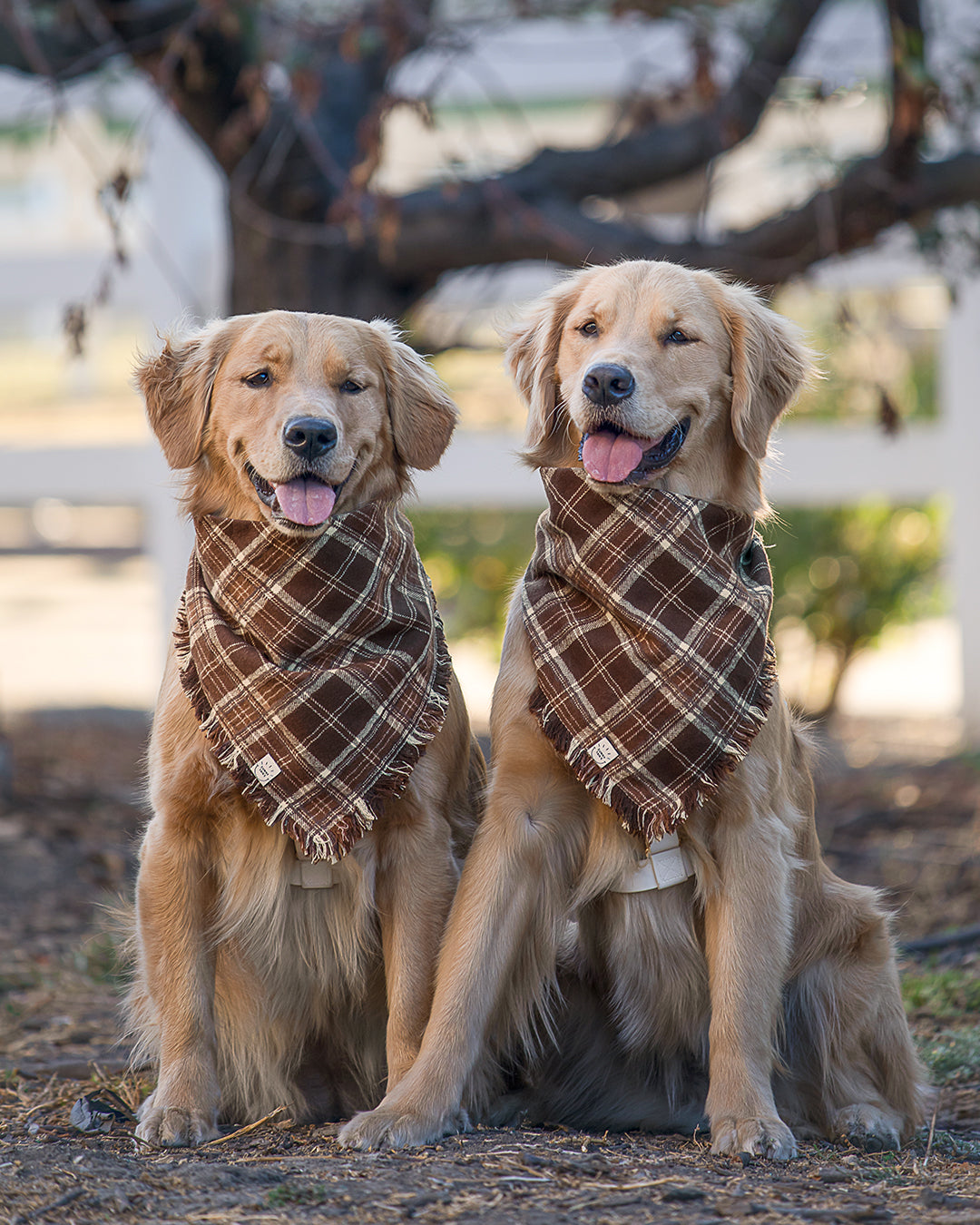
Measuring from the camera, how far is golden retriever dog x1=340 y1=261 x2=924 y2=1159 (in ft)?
9.43

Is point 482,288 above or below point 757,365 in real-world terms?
above

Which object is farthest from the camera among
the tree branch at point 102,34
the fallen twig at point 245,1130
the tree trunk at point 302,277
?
the tree trunk at point 302,277

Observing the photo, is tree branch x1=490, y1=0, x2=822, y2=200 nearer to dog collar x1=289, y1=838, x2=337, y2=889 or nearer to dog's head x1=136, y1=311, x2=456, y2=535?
dog's head x1=136, y1=311, x2=456, y2=535

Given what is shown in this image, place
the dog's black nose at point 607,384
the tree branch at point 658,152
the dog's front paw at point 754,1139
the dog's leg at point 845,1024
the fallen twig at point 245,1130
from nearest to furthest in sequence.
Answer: the dog's front paw at point 754,1139
the fallen twig at point 245,1130
the dog's black nose at point 607,384
the dog's leg at point 845,1024
the tree branch at point 658,152

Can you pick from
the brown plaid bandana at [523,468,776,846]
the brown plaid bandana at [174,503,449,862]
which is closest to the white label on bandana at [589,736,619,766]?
the brown plaid bandana at [523,468,776,846]

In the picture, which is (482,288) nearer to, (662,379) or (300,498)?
(662,379)

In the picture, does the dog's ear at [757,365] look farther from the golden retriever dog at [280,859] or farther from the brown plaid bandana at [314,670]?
the brown plaid bandana at [314,670]

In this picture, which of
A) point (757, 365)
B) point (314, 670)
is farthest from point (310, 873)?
point (757, 365)

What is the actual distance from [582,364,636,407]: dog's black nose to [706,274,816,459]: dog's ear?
335 mm

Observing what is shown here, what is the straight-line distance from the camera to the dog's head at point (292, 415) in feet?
9.91

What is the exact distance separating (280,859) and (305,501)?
0.78 meters

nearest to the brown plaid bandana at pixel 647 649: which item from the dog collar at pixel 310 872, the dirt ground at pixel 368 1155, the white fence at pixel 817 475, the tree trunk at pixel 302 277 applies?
the dog collar at pixel 310 872

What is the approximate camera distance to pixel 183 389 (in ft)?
10.6

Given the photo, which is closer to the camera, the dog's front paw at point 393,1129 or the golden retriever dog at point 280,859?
→ the dog's front paw at point 393,1129
